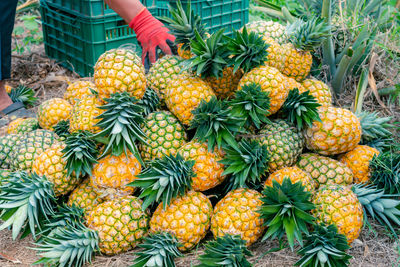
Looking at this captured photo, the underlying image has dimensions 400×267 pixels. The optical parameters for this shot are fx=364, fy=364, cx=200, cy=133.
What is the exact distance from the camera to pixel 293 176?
2311 millimetres

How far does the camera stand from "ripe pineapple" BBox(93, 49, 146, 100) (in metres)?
2.33

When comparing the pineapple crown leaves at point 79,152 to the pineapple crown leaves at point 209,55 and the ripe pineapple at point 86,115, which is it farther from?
the pineapple crown leaves at point 209,55

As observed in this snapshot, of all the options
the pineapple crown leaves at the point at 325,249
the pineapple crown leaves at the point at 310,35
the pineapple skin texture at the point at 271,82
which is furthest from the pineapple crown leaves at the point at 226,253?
the pineapple crown leaves at the point at 310,35

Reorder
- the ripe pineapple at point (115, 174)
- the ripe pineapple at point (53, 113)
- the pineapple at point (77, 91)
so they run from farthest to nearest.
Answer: the pineapple at point (77, 91) → the ripe pineapple at point (53, 113) → the ripe pineapple at point (115, 174)

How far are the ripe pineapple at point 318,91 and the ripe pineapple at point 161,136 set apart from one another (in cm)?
98

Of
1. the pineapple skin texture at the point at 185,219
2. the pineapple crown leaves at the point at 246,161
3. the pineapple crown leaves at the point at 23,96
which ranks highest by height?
the pineapple crown leaves at the point at 246,161

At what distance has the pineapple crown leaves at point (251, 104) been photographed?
7.41 feet

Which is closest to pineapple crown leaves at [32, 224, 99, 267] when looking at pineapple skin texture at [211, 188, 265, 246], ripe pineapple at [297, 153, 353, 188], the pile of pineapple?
the pile of pineapple

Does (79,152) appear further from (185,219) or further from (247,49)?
(247,49)

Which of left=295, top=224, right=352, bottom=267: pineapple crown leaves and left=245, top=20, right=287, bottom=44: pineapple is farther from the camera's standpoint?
left=245, top=20, right=287, bottom=44: pineapple

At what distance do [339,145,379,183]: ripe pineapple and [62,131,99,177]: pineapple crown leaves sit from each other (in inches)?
69.9

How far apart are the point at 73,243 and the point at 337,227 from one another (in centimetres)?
155

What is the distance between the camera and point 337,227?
2.17 metres

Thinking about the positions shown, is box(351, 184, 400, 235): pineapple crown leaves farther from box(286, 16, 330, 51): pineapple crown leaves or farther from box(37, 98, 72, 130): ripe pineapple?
box(37, 98, 72, 130): ripe pineapple
